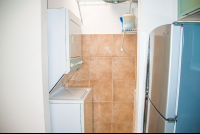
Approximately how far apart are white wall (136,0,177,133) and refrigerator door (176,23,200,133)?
0.62 m

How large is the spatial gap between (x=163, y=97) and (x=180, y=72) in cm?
22

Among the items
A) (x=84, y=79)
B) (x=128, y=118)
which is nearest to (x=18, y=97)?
(x=84, y=79)

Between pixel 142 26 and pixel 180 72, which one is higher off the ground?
pixel 142 26

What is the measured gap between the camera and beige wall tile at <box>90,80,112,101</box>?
2562 mm

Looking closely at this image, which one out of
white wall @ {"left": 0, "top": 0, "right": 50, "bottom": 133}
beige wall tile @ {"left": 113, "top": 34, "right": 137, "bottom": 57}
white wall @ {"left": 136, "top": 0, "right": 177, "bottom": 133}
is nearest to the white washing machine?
white wall @ {"left": 0, "top": 0, "right": 50, "bottom": 133}

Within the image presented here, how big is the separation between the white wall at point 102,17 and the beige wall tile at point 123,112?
1.35 meters

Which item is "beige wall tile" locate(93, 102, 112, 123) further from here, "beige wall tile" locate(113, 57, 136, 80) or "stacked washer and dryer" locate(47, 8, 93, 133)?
"stacked washer and dryer" locate(47, 8, 93, 133)

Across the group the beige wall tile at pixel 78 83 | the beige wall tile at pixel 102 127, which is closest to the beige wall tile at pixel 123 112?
the beige wall tile at pixel 102 127

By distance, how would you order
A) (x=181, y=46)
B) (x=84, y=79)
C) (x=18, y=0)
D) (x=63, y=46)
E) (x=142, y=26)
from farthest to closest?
(x=84, y=79) < (x=63, y=46) < (x=142, y=26) < (x=18, y=0) < (x=181, y=46)

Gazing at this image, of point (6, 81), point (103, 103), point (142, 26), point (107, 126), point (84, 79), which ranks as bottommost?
point (107, 126)

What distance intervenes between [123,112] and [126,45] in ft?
4.10

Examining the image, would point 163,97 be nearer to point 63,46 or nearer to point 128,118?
point 63,46

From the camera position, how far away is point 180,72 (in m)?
0.94

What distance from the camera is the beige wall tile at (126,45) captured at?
97.7 inches
